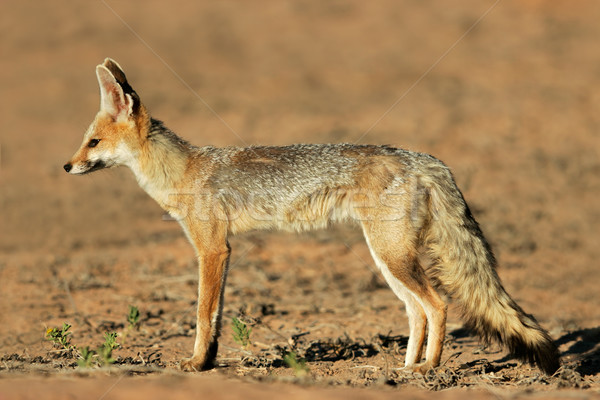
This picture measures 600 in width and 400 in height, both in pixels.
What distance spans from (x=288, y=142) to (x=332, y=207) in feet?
29.7

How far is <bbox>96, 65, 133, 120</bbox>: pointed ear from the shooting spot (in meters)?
5.89

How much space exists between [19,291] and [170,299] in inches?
78.1

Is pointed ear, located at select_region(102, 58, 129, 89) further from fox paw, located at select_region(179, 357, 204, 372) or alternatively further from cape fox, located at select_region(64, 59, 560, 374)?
fox paw, located at select_region(179, 357, 204, 372)

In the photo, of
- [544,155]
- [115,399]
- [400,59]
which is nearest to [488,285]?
[115,399]

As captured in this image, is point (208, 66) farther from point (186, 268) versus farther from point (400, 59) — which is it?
point (186, 268)

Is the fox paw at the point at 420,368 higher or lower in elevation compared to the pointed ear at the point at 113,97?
lower

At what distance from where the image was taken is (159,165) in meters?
6.16

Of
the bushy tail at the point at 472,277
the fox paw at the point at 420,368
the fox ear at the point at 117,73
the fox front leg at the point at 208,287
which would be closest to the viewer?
the bushy tail at the point at 472,277

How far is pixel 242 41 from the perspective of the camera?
24109 mm

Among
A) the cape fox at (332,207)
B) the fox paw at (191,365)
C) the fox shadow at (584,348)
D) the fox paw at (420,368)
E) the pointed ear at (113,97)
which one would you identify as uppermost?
the pointed ear at (113,97)

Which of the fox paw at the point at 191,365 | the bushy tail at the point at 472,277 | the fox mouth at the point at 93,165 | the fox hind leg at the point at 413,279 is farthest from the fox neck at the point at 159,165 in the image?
the bushy tail at the point at 472,277

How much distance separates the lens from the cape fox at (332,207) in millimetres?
5625

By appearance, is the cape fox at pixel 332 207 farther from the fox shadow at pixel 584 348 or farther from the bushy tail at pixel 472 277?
the fox shadow at pixel 584 348

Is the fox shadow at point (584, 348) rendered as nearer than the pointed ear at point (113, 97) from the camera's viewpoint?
No
